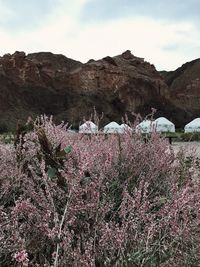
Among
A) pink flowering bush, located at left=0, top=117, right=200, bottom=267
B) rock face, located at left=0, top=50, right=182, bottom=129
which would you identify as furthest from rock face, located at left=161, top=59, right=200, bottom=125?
pink flowering bush, located at left=0, top=117, right=200, bottom=267

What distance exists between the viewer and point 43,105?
67.8 metres

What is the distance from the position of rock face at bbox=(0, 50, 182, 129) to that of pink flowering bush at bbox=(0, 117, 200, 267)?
56.1 metres

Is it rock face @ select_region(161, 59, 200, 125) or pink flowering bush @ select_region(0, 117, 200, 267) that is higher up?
rock face @ select_region(161, 59, 200, 125)

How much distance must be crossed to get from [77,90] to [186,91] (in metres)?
31.1

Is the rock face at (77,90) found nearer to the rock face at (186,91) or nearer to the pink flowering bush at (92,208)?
the rock face at (186,91)

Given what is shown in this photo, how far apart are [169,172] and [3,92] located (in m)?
60.8

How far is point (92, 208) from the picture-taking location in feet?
7.51

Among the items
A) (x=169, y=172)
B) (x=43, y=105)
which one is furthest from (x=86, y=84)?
(x=169, y=172)

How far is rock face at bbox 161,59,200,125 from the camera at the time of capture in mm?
84094

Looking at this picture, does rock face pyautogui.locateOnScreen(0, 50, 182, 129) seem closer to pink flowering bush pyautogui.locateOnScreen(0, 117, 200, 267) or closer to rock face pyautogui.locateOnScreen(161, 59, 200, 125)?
rock face pyautogui.locateOnScreen(161, 59, 200, 125)

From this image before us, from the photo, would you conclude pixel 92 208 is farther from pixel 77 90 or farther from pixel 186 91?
pixel 186 91

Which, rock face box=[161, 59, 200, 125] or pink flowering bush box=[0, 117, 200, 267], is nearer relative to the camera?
pink flowering bush box=[0, 117, 200, 267]

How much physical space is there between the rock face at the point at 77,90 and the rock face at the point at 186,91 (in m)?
2.34

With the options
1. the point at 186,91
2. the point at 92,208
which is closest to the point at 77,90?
the point at 186,91
